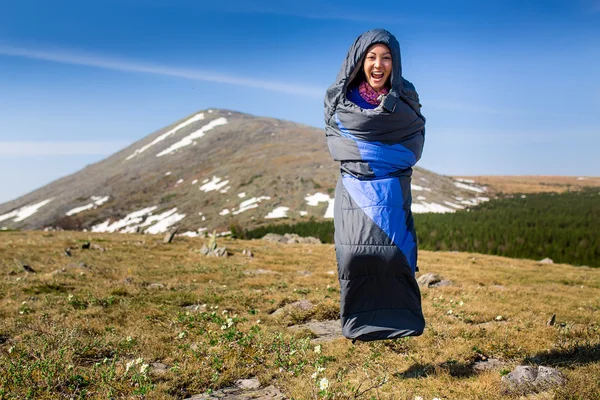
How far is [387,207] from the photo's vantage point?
5.59m

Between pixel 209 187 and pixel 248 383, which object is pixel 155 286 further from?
pixel 209 187

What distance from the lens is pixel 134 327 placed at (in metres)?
8.62

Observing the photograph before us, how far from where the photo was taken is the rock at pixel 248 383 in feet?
19.9

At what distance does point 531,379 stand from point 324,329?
14.5 feet

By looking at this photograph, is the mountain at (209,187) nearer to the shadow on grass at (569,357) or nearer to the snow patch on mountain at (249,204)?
the snow patch on mountain at (249,204)

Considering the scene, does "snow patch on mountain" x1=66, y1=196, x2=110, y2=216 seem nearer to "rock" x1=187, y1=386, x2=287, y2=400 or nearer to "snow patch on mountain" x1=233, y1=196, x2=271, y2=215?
"snow patch on mountain" x1=233, y1=196, x2=271, y2=215

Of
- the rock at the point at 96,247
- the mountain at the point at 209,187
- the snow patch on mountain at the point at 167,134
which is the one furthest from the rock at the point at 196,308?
the snow patch on mountain at the point at 167,134

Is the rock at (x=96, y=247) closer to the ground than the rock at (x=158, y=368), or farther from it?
farther from it

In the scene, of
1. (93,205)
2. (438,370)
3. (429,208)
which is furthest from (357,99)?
(93,205)

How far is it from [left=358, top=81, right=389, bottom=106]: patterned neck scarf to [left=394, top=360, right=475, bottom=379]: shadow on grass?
4.15 m

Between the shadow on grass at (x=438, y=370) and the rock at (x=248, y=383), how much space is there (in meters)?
2.15

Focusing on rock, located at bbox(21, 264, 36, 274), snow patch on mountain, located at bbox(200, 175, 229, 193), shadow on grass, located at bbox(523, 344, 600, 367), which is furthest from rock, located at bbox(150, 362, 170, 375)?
snow patch on mountain, located at bbox(200, 175, 229, 193)

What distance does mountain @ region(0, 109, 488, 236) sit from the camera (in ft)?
225

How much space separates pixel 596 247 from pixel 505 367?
41.8 metres
